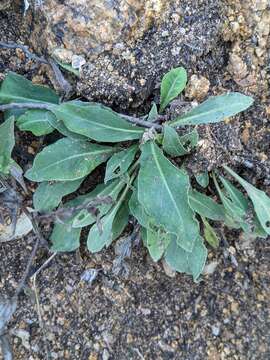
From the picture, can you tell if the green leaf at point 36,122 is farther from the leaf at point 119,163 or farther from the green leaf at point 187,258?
the green leaf at point 187,258

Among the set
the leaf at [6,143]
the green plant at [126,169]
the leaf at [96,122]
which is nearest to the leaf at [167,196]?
the green plant at [126,169]

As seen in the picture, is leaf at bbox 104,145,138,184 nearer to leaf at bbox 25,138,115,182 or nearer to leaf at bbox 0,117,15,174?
leaf at bbox 25,138,115,182

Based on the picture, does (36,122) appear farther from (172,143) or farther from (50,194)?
(172,143)

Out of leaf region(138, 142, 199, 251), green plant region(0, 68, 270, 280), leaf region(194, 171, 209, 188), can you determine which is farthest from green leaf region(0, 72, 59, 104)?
leaf region(194, 171, 209, 188)

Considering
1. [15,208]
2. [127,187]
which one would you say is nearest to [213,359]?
[127,187]

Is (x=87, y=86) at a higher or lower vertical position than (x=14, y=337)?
higher

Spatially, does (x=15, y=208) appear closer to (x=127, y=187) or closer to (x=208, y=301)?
(x=127, y=187)

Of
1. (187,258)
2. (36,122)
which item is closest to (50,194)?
(36,122)
